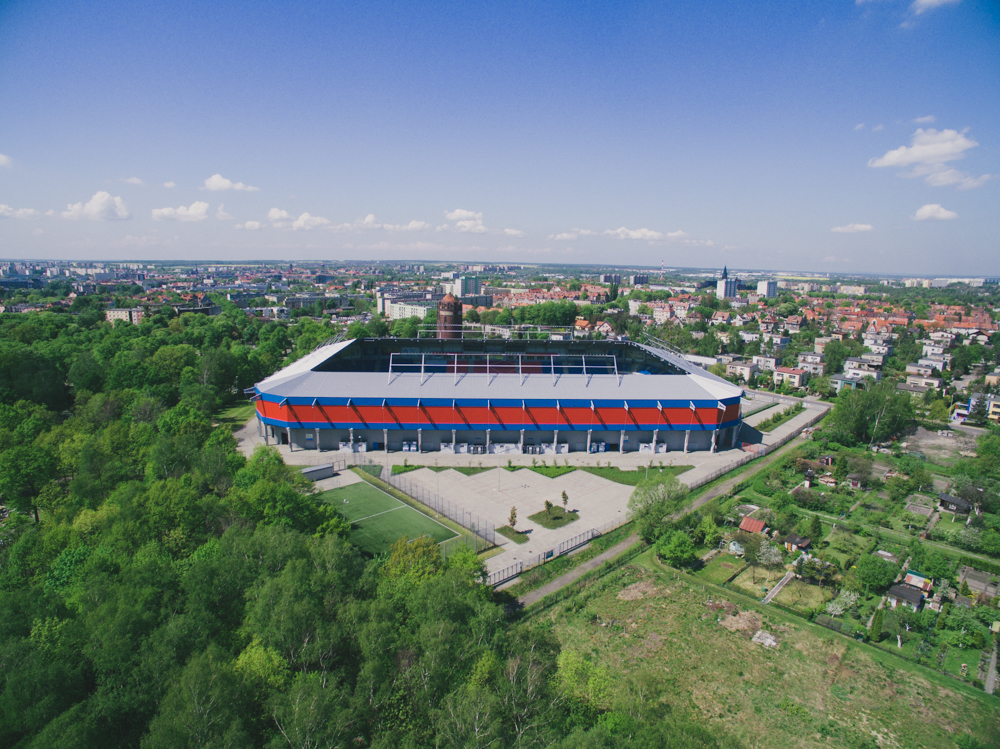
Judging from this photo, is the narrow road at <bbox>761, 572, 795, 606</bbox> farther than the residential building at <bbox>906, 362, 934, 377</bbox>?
No

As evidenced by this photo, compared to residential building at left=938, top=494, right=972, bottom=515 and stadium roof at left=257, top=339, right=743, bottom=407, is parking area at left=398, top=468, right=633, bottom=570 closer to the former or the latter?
stadium roof at left=257, top=339, right=743, bottom=407

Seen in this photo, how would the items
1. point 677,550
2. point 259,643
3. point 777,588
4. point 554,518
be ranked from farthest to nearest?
point 554,518 < point 677,550 < point 777,588 < point 259,643

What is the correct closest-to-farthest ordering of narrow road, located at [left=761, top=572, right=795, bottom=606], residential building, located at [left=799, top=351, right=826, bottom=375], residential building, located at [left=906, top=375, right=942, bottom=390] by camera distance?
narrow road, located at [left=761, top=572, right=795, bottom=606], residential building, located at [left=906, top=375, right=942, bottom=390], residential building, located at [left=799, top=351, right=826, bottom=375]

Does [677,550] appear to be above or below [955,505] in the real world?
above

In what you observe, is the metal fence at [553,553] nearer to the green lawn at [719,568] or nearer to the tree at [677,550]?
the tree at [677,550]

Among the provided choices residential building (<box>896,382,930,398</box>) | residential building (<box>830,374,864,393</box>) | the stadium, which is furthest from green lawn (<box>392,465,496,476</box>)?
residential building (<box>896,382,930,398</box>)

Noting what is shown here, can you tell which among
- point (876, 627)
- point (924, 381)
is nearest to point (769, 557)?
point (876, 627)

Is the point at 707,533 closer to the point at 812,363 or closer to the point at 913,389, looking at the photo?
the point at 913,389
